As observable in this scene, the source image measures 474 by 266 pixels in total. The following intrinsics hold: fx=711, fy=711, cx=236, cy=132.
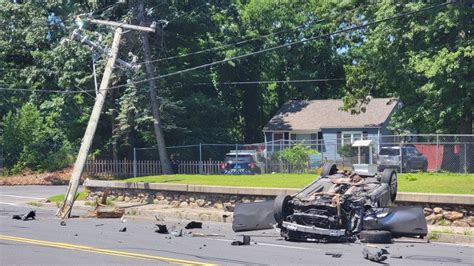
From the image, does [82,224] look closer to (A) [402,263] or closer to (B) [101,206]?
(B) [101,206]

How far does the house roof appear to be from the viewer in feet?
168

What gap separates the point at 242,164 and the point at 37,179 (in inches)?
591

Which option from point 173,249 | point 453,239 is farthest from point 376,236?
point 173,249

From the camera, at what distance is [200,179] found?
26281 millimetres

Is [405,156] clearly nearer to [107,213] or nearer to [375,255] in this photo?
[107,213]

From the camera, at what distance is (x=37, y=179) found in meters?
45.0

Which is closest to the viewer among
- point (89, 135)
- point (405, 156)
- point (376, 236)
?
point (376, 236)

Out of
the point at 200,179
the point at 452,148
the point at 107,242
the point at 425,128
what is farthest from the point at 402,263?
the point at 425,128

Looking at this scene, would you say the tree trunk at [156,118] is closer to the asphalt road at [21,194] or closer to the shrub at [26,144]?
the asphalt road at [21,194]

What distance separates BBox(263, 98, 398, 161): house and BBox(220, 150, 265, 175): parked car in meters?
11.1

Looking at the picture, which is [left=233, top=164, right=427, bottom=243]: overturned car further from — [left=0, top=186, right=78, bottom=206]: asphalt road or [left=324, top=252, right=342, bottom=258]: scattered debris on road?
[left=0, top=186, right=78, bottom=206]: asphalt road

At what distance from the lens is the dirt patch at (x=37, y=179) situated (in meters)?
43.9

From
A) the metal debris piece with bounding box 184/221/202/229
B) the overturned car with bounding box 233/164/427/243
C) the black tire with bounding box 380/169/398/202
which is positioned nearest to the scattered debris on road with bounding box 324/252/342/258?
the overturned car with bounding box 233/164/427/243

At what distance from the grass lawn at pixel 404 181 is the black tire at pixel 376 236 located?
15.1ft
